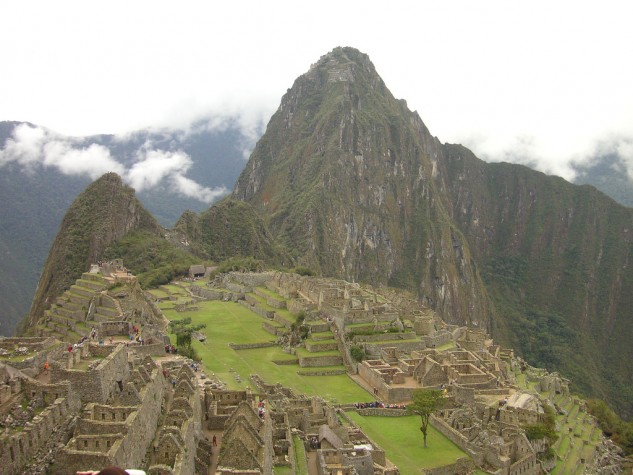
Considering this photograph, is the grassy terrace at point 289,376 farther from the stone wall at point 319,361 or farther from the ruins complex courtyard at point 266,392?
the stone wall at point 319,361

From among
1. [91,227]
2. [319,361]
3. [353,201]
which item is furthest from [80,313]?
[353,201]

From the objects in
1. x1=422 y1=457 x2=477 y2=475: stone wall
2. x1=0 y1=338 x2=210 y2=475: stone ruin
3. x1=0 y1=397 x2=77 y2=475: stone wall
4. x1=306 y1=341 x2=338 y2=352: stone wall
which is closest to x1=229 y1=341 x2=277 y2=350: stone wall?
x1=306 y1=341 x2=338 y2=352: stone wall

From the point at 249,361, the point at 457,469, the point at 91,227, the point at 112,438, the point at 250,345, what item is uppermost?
the point at 91,227

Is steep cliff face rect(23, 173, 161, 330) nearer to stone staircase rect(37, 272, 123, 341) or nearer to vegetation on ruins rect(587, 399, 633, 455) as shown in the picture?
stone staircase rect(37, 272, 123, 341)

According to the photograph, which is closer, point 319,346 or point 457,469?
point 457,469

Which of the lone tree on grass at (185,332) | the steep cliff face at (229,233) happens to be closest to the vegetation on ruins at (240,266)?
the steep cliff face at (229,233)

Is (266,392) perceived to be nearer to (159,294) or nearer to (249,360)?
(249,360)

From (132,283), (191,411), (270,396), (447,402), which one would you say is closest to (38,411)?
(191,411)
